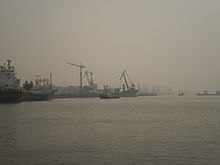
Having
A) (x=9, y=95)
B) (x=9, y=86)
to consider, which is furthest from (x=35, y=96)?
(x=9, y=95)

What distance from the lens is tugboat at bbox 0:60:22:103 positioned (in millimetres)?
96688

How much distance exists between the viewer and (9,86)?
355ft

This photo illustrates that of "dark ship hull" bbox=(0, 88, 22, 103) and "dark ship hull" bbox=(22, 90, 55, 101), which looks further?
"dark ship hull" bbox=(22, 90, 55, 101)

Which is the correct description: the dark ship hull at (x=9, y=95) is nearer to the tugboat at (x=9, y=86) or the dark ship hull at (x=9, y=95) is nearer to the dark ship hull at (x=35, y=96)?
the tugboat at (x=9, y=86)

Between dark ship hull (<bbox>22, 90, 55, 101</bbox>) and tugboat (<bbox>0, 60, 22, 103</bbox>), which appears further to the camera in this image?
dark ship hull (<bbox>22, 90, 55, 101</bbox>)

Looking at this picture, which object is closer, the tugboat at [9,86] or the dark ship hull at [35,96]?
the tugboat at [9,86]

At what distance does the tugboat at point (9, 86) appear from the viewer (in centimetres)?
9669

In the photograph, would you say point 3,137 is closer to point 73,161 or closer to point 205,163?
point 73,161

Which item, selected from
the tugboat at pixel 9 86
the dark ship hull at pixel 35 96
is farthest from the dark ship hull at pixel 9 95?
the dark ship hull at pixel 35 96

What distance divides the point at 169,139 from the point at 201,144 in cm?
297

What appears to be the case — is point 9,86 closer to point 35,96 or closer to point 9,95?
point 9,95

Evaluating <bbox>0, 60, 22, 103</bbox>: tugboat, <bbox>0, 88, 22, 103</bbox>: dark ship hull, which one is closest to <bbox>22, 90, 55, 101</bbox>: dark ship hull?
<bbox>0, 60, 22, 103</bbox>: tugboat

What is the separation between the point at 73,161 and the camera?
19391 millimetres

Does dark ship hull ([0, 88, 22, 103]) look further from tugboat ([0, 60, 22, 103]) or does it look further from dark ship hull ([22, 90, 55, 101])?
dark ship hull ([22, 90, 55, 101])
